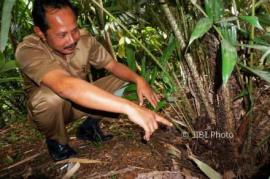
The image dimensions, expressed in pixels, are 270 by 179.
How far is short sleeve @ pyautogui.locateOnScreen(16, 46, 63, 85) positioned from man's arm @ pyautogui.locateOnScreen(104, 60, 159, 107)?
366mm

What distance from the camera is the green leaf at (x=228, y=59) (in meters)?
1.03

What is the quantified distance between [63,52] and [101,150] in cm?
51

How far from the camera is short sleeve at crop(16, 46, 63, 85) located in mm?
1369

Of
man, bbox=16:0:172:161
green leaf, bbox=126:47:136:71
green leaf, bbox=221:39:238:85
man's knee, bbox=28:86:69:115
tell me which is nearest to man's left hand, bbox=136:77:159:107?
man, bbox=16:0:172:161

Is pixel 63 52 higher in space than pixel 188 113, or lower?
higher

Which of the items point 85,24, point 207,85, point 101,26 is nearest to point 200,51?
point 207,85

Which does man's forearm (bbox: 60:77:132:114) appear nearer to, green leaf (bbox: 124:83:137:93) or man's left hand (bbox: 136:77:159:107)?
man's left hand (bbox: 136:77:159:107)

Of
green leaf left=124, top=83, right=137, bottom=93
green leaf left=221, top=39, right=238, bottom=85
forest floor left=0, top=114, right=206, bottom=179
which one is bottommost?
forest floor left=0, top=114, right=206, bottom=179

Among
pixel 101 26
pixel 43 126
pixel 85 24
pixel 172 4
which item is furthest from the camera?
pixel 85 24

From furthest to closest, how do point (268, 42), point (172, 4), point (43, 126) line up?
point (43, 126)
point (172, 4)
point (268, 42)

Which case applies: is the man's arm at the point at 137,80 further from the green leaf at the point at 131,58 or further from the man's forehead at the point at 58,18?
the man's forehead at the point at 58,18

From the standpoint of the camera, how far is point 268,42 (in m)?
1.35

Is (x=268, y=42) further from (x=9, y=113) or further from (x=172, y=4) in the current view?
(x=9, y=113)

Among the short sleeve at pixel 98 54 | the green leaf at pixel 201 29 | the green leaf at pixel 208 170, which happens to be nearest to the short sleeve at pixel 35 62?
the short sleeve at pixel 98 54
